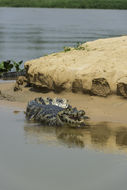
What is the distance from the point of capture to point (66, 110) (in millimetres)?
9914

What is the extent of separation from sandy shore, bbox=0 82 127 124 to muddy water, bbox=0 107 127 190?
50 cm

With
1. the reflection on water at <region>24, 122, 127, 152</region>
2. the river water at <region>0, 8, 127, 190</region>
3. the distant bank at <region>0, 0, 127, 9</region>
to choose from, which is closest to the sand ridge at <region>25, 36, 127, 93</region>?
the river water at <region>0, 8, 127, 190</region>

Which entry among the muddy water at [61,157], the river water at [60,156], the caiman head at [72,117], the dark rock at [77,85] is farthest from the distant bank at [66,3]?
the muddy water at [61,157]

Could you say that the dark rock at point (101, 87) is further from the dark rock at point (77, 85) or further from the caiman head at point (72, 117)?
the caiman head at point (72, 117)

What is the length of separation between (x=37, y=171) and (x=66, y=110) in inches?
109

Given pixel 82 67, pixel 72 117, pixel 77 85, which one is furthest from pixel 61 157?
pixel 82 67

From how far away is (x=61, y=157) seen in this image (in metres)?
7.88

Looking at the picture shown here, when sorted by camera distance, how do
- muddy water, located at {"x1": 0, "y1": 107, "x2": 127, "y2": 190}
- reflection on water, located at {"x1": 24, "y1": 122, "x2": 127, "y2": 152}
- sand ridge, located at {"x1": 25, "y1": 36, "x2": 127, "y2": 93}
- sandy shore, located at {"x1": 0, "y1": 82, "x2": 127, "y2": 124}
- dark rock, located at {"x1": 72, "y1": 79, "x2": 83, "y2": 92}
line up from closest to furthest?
muddy water, located at {"x1": 0, "y1": 107, "x2": 127, "y2": 190} → reflection on water, located at {"x1": 24, "y1": 122, "x2": 127, "y2": 152} → sandy shore, located at {"x1": 0, "y1": 82, "x2": 127, "y2": 124} → sand ridge, located at {"x1": 25, "y1": 36, "x2": 127, "y2": 93} → dark rock, located at {"x1": 72, "y1": 79, "x2": 83, "y2": 92}

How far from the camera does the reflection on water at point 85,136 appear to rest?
8.57 metres

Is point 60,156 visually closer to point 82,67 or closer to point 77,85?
point 77,85

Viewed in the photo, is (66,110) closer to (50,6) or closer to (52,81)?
(52,81)

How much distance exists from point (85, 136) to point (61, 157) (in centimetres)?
125

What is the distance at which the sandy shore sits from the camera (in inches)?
403

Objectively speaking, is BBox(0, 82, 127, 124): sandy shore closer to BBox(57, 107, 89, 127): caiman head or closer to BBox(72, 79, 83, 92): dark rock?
BBox(72, 79, 83, 92): dark rock
